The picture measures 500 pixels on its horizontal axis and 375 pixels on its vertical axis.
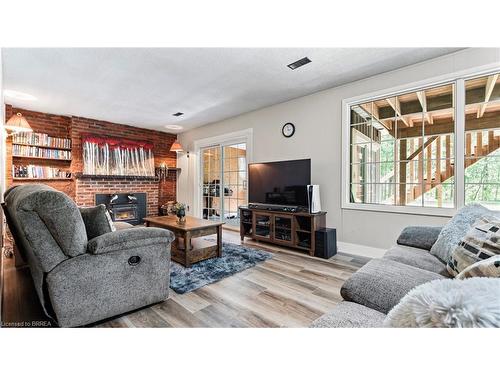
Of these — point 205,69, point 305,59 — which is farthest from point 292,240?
point 205,69

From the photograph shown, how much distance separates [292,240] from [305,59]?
7.66ft

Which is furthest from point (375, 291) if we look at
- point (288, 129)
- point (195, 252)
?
point (288, 129)

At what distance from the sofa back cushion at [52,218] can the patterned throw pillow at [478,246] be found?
231 centimetres

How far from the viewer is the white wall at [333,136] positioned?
8.66ft

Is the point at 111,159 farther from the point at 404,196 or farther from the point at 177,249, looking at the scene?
the point at 404,196

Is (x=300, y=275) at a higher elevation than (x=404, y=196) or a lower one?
lower

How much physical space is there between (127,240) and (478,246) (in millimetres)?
2175

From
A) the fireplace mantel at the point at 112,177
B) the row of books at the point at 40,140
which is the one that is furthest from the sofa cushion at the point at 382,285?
the row of books at the point at 40,140

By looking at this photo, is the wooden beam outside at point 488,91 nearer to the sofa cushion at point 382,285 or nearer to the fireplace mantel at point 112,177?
the sofa cushion at point 382,285

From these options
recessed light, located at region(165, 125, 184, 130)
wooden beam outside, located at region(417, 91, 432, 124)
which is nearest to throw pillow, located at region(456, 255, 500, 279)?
wooden beam outside, located at region(417, 91, 432, 124)

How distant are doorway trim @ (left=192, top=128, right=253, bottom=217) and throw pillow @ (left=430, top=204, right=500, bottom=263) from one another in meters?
3.28

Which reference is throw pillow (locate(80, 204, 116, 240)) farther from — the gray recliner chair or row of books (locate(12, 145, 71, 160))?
row of books (locate(12, 145, 71, 160))
